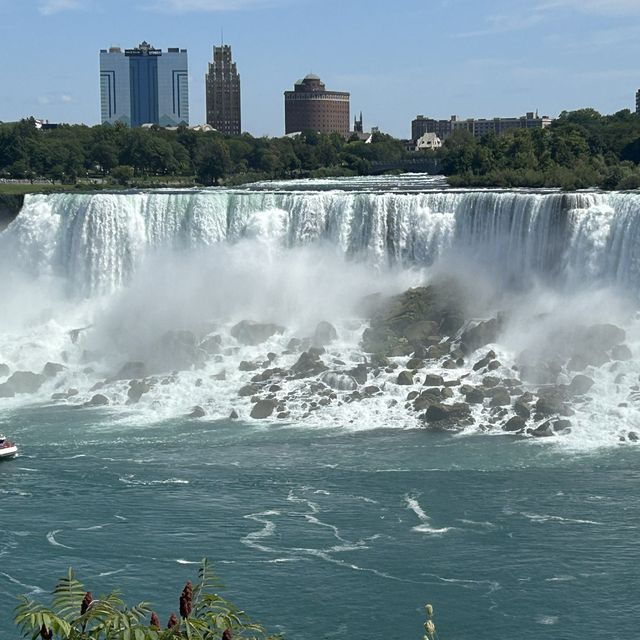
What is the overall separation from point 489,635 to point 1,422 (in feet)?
60.5

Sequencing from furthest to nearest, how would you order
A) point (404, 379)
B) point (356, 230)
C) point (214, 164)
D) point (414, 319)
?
point (214, 164)
point (356, 230)
point (414, 319)
point (404, 379)

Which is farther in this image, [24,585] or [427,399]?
[427,399]

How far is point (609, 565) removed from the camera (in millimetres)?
22438

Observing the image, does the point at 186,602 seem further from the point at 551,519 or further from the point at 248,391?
the point at 248,391

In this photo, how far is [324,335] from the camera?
133 feet

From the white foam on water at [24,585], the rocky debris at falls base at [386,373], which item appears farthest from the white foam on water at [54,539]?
the rocky debris at falls base at [386,373]

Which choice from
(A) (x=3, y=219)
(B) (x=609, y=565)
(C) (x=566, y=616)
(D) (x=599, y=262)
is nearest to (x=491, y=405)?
(D) (x=599, y=262)

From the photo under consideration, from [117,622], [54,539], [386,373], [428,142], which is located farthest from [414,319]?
[428,142]

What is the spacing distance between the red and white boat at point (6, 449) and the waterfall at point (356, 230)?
17265 mm

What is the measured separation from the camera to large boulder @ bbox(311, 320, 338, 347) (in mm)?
40250

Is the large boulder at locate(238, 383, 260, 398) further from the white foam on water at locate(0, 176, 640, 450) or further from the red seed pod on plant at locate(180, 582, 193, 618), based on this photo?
the red seed pod on plant at locate(180, 582, 193, 618)

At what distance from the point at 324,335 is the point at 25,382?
29.3 ft

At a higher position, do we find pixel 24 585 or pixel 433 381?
pixel 433 381

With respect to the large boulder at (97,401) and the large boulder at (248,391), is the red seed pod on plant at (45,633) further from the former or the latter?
the large boulder at (97,401)
